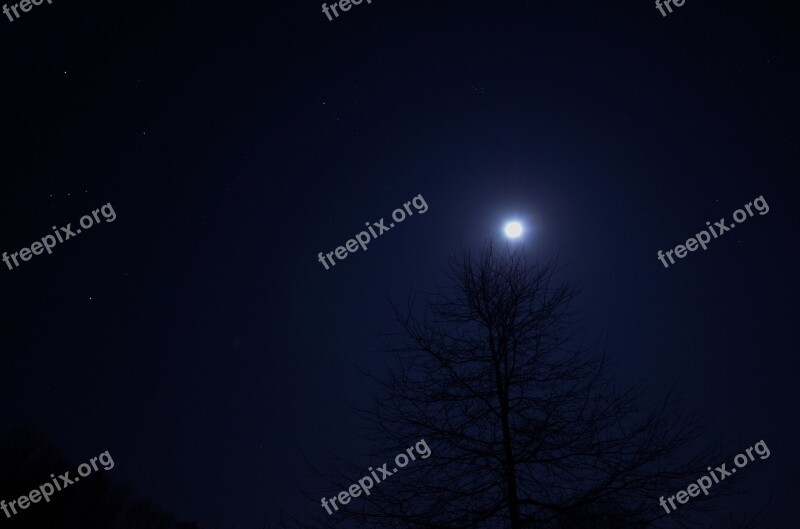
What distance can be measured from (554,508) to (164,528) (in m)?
44.5

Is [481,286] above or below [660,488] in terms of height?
above

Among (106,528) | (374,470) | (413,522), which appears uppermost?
(106,528)

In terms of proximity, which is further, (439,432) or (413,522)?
(439,432)

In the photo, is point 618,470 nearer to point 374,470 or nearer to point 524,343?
point 524,343

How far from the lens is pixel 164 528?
36438mm

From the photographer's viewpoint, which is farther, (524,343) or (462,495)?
(524,343)

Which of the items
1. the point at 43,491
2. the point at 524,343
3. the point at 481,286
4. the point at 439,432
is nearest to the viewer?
the point at 439,432

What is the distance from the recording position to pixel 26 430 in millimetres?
25000

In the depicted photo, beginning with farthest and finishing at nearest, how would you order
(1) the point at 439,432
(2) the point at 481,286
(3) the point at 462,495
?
1. (2) the point at 481,286
2. (1) the point at 439,432
3. (3) the point at 462,495

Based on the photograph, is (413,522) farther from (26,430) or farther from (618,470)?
(26,430)

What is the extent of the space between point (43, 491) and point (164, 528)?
59.3ft

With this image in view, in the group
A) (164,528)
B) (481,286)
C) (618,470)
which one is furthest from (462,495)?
(164,528)

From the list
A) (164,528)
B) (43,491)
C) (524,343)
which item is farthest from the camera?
(164,528)

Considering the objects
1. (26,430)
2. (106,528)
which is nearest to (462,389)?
(26,430)
